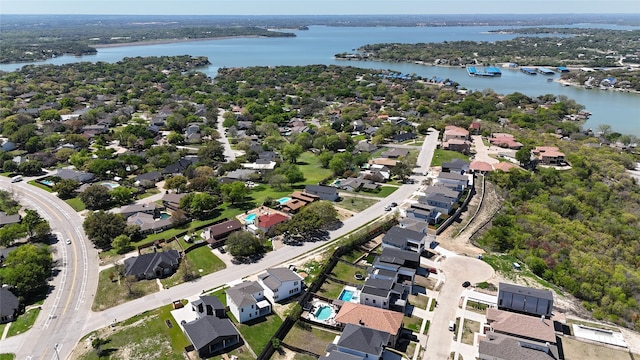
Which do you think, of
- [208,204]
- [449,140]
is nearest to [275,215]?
[208,204]

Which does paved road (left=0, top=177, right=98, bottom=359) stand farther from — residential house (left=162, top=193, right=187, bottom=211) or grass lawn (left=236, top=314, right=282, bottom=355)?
grass lawn (left=236, top=314, right=282, bottom=355)

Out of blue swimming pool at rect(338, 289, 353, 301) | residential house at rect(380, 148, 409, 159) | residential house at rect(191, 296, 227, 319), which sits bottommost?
blue swimming pool at rect(338, 289, 353, 301)

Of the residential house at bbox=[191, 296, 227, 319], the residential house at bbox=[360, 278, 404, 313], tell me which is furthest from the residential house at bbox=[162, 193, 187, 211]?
the residential house at bbox=[360, 278, 404, 313]

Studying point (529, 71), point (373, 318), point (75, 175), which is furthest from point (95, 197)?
point (529, 71)

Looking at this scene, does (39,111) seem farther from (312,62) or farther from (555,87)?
(555,87)

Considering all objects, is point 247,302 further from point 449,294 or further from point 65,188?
point 65,188

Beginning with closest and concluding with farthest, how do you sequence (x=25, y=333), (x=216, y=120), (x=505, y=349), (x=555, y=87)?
(x=505, y=349)
(x=25, y=333)
(x=216, y=120)
(x=555, y=87)

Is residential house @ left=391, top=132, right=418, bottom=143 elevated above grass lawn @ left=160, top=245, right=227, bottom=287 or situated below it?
above
